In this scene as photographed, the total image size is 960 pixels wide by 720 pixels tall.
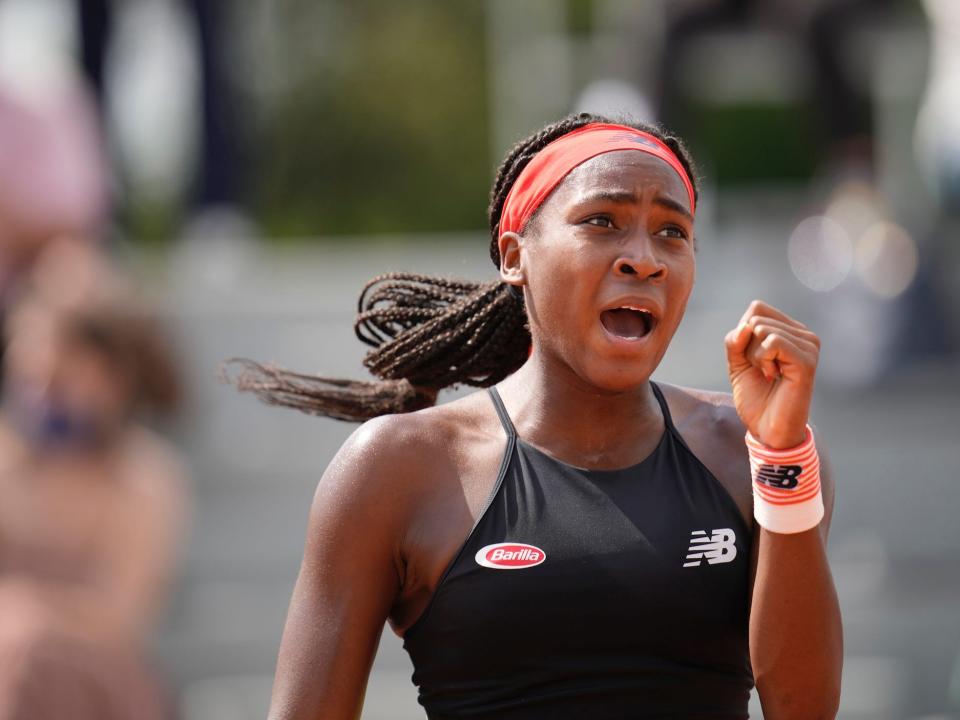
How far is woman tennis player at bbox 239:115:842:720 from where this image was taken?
263 centimetres

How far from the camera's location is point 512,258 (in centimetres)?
291

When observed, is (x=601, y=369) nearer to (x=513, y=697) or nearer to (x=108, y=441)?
(x=513, y=697)

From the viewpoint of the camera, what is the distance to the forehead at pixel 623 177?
8.94ft

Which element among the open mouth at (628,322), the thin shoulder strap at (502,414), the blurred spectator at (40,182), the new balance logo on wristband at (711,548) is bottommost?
the blurred spectator at (40,182)

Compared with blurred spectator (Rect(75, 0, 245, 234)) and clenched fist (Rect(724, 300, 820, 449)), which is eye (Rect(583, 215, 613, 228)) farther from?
blurred spectator (Rect(75, 0, 245, 234))

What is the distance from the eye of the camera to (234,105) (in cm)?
785

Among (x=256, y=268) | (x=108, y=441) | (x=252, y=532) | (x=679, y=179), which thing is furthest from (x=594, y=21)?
(x=679, y=179)

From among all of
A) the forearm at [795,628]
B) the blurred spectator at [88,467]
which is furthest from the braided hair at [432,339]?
the blurred spectator at [88,467]

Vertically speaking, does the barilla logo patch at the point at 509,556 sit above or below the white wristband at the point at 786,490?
below

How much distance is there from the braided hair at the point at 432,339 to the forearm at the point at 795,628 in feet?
2.22

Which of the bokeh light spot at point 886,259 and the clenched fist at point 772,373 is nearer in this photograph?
the clenched fist at point 772,373

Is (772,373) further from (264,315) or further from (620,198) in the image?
(264,315)

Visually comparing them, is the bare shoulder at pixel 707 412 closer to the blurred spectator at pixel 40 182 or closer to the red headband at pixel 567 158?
the red headband at pixel 567 158

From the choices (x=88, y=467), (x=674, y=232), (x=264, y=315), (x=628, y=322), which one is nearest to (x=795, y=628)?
(x=628, y=322)
